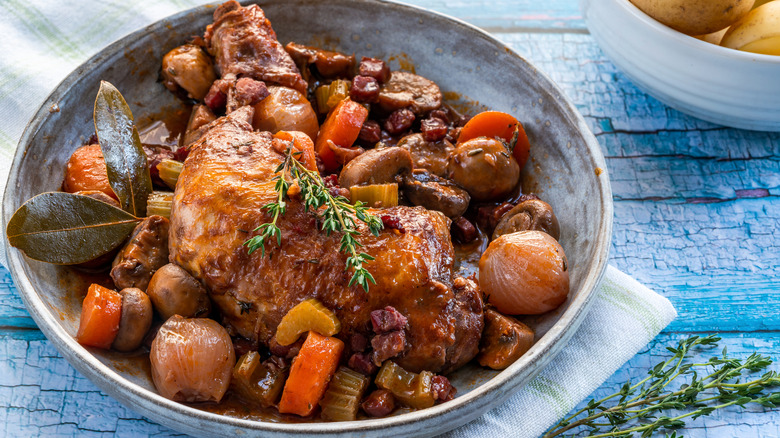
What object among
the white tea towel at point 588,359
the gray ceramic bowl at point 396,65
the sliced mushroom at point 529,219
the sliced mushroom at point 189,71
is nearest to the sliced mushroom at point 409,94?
the gray ceramic bowl at point 396,65

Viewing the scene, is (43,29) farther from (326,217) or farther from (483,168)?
(483,168)

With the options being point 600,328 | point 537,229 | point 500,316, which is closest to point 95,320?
point 500,316

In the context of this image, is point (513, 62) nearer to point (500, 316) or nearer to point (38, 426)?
point (500, 316)

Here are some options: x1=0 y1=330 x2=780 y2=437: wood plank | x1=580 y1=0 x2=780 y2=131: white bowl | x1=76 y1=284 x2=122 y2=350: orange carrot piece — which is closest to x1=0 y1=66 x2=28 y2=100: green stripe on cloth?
x1=0 y1=330 x2=780 y2=437: wood plank

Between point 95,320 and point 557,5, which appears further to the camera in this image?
point 557,5

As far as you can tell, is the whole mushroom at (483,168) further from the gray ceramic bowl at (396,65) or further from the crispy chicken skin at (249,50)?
the crispy chicken skin at (249,50)

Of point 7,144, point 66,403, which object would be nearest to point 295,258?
point 66,403
